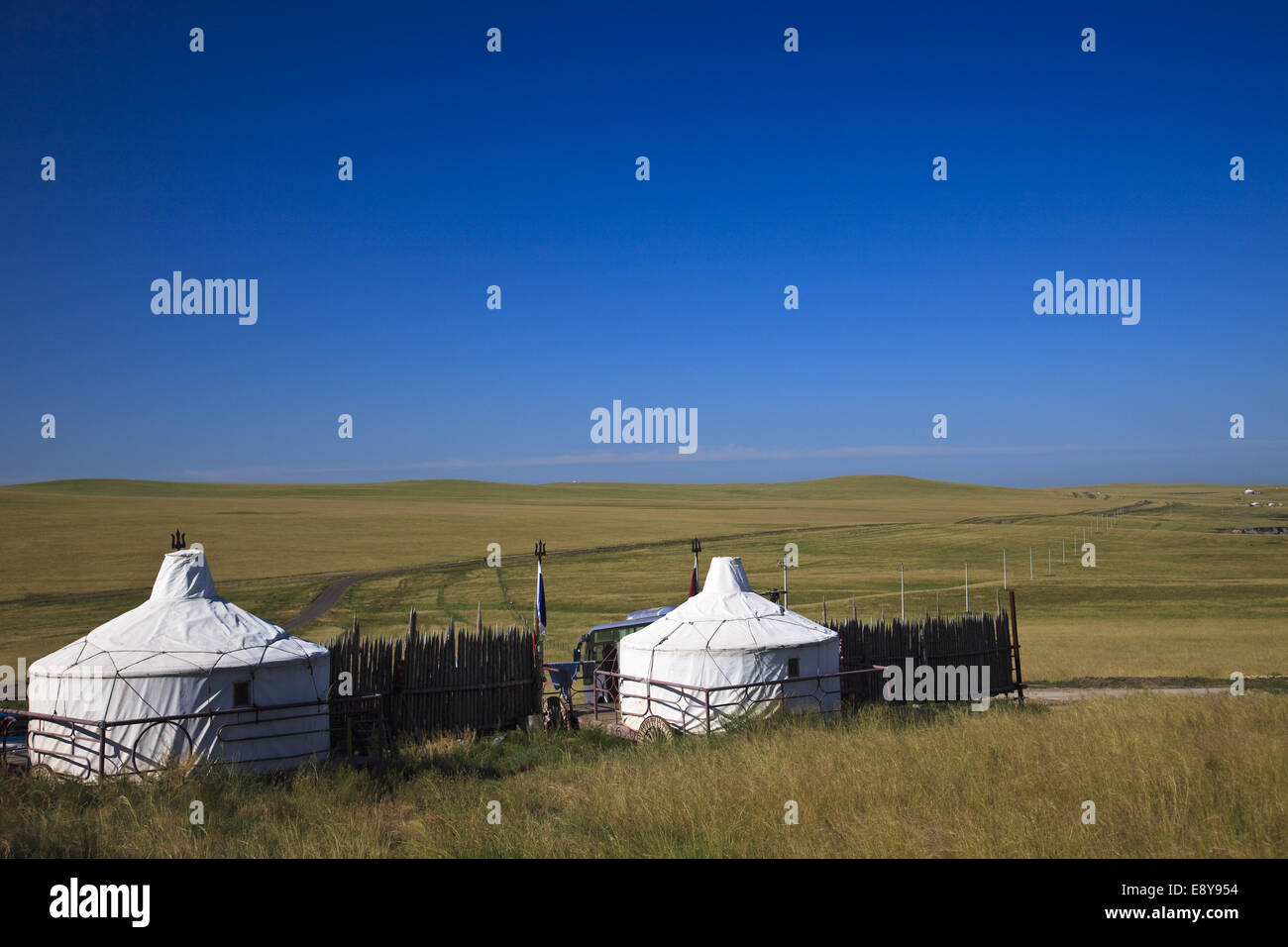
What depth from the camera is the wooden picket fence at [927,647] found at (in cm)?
1912

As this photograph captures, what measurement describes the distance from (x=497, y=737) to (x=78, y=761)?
6.02 metres

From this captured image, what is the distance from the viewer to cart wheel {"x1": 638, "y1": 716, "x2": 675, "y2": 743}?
48.7 feet

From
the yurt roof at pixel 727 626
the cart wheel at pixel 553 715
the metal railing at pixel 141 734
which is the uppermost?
the yurt roof at pixel 727 626

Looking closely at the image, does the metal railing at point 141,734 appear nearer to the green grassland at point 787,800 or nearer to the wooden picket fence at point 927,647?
the green grassland at point 787,800

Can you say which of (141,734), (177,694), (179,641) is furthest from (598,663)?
(141,734)

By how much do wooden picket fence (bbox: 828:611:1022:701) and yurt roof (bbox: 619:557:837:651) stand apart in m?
1.70

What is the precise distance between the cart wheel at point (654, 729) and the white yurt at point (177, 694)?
16.4 feet

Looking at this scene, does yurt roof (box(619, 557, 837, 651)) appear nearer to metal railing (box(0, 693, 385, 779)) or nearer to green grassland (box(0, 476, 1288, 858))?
green grassland (box(0, 476, 1288, 858))

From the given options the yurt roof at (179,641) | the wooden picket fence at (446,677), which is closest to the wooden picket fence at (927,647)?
the wooden picket fence at (446,677)
